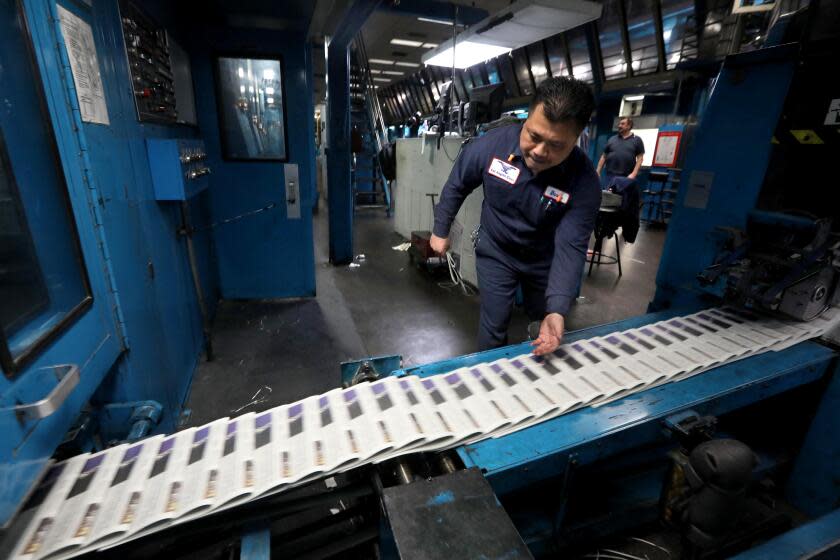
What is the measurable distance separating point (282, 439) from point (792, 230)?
2.08m

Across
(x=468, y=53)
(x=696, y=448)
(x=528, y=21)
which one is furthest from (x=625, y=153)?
(x=696, y=448)

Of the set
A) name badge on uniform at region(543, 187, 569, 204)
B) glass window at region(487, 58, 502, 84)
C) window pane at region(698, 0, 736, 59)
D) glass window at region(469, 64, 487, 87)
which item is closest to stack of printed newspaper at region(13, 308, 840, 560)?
name badge on uniform at region(543, 187, 569, 204)

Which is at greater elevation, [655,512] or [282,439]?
[282,439]

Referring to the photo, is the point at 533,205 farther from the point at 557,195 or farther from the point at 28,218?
the point at 28,218

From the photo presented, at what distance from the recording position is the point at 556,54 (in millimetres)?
8922

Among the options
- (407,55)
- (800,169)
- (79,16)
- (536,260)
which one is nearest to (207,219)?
(79,16)

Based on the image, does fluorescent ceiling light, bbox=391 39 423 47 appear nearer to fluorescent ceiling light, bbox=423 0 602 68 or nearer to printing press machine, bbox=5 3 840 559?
fluorescent ceiling light, bbox=423 0 602 68

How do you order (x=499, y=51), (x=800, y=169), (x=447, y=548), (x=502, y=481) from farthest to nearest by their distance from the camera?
(x=499, y=51) → (x=800, y=169) → (x=502, y=481) → (x=447, y=548)

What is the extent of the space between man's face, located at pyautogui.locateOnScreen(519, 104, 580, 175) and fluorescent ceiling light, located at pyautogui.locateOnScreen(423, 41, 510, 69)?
2391 mm

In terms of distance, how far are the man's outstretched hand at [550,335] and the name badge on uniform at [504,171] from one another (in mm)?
614

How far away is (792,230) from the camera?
1.62m

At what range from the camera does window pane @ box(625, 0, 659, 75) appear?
693 centimetres

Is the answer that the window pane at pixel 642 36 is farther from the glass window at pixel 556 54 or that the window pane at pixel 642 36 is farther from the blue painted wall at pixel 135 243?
the blue painted wall at pixel 135 243

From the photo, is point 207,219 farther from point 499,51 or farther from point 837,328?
point 837,328
